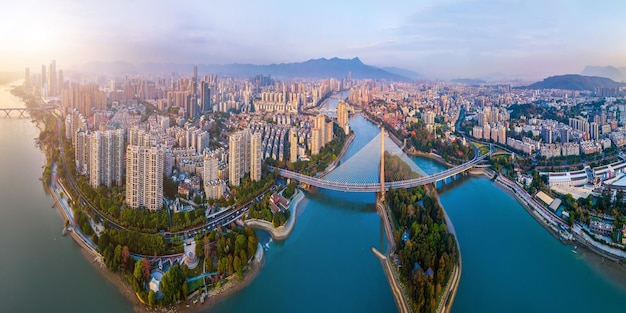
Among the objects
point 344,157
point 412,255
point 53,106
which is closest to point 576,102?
point 344,157

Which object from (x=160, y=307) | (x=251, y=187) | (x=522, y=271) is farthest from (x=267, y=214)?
(x=522, y=271)

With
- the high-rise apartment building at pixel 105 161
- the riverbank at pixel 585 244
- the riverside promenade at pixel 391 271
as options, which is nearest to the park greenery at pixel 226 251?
the riverside promenade at pixel 391 271

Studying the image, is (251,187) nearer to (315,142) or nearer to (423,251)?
(315,142)

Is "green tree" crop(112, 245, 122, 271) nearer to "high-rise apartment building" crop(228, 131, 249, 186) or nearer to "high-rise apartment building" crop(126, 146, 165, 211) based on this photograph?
"high-rise apartment building" crop(126, 146, 165, 211)

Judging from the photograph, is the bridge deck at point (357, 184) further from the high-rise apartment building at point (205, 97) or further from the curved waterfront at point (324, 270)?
the high-rise apartment building at point (205, 97)

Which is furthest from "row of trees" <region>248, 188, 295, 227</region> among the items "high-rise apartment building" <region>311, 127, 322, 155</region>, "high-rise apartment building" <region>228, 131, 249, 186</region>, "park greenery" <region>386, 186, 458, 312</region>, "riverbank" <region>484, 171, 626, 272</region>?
"riverbank" <region>484, 171, 626, 272</region>

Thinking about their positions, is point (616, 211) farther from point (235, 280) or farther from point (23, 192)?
point (23, 192)
